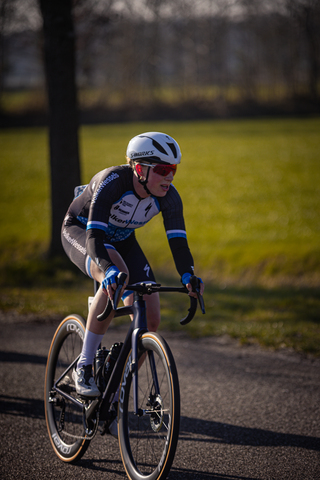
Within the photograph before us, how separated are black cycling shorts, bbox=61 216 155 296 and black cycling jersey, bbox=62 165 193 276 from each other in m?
0.01

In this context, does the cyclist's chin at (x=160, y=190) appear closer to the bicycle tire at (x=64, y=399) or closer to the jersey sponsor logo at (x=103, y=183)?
the jersey sponsor logo at (x=103, y=183)

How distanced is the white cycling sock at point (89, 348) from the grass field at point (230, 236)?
3.11 metres

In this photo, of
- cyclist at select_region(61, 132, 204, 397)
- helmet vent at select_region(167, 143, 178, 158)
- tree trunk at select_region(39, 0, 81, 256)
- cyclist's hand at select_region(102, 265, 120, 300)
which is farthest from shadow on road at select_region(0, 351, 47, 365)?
tree trunk at select_region(39, 0, 81, 256)

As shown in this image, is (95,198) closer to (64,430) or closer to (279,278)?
(64,430)

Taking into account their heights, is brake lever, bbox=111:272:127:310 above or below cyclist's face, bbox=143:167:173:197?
below

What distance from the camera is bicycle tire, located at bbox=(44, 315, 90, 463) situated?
3.39 m

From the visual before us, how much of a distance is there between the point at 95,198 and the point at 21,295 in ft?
18.8

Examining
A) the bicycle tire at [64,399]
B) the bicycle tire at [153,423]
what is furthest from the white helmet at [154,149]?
the bicycle tire at [64,399]

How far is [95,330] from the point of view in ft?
10.5

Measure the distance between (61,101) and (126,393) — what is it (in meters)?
7.23

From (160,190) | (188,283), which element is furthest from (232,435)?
(160,190)

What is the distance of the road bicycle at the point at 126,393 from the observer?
2.69 m

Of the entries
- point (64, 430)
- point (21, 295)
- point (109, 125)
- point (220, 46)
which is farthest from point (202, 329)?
point (220, 46)

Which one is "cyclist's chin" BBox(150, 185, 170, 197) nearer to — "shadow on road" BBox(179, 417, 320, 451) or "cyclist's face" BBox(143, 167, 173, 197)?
"cyclist's face" BBox(143, 167, 173, 197)
